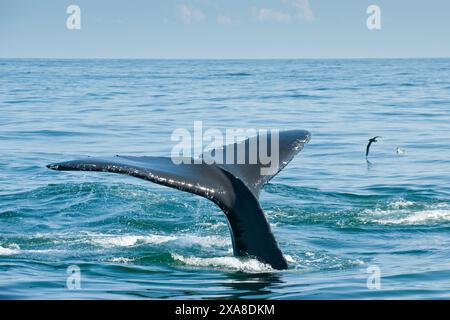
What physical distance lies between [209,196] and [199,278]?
1.43 meters

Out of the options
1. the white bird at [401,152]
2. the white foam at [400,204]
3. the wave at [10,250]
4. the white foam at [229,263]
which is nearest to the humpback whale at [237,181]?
the white foam at [229,263]

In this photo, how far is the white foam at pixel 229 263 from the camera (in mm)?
9289

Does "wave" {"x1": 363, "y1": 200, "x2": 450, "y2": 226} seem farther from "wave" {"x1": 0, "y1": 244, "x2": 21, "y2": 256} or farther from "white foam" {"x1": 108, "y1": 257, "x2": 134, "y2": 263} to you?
"wave" {"x1": 0, "y1": 244, "x2": 21, "y2": 256}

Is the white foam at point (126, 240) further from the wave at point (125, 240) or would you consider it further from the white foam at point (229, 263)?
the white foam at point (229, 263)

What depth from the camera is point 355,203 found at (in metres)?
15.5

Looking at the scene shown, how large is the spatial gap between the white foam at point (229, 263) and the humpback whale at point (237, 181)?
0.26 ft

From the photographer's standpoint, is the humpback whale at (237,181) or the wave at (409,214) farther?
the wave at (409,214)

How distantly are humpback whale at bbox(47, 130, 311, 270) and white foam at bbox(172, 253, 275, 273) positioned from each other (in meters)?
0.08

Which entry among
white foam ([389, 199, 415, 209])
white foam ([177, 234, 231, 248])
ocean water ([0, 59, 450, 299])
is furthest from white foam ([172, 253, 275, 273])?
white foam ([389, 199, 415, 209])

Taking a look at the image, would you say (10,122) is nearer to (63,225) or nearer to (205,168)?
(63,225)

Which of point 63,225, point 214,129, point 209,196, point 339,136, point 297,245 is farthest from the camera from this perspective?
point 214,129

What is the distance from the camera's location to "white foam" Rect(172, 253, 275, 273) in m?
9.29

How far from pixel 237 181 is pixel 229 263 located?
147cm
